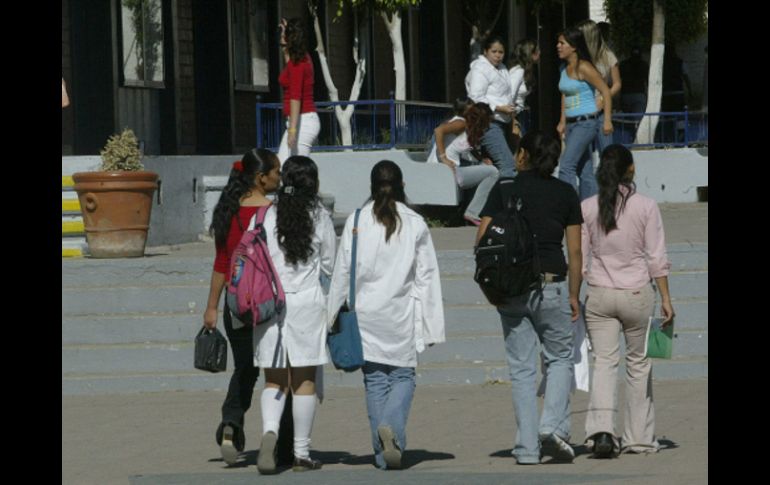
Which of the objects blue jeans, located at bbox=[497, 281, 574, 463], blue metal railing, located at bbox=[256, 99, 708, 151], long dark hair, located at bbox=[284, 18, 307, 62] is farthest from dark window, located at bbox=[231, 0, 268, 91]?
blue jeans, located at bbox=[497, 281, 574, 463]

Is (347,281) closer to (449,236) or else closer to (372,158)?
(449,236)

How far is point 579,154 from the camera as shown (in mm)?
14539

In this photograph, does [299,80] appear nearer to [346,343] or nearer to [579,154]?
[579,154]

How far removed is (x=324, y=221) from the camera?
9.27 meters

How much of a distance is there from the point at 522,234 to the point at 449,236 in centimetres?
755

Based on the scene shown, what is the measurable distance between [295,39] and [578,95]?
240 cm

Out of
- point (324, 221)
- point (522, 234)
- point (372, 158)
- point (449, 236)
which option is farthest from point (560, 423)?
point (372, 158)

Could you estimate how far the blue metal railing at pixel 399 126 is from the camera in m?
21.3

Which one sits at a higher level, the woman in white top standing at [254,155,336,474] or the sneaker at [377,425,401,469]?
the woman in white top standing at [254,155,336,474]

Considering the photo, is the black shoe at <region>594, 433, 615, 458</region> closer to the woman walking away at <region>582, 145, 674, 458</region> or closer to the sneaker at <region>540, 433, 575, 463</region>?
the woman walking away at <region>582, 145, 674, 458</region>

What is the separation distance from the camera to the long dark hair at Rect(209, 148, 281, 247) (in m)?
9.41

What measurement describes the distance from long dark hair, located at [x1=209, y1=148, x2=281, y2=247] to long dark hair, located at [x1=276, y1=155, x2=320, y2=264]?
167mm
